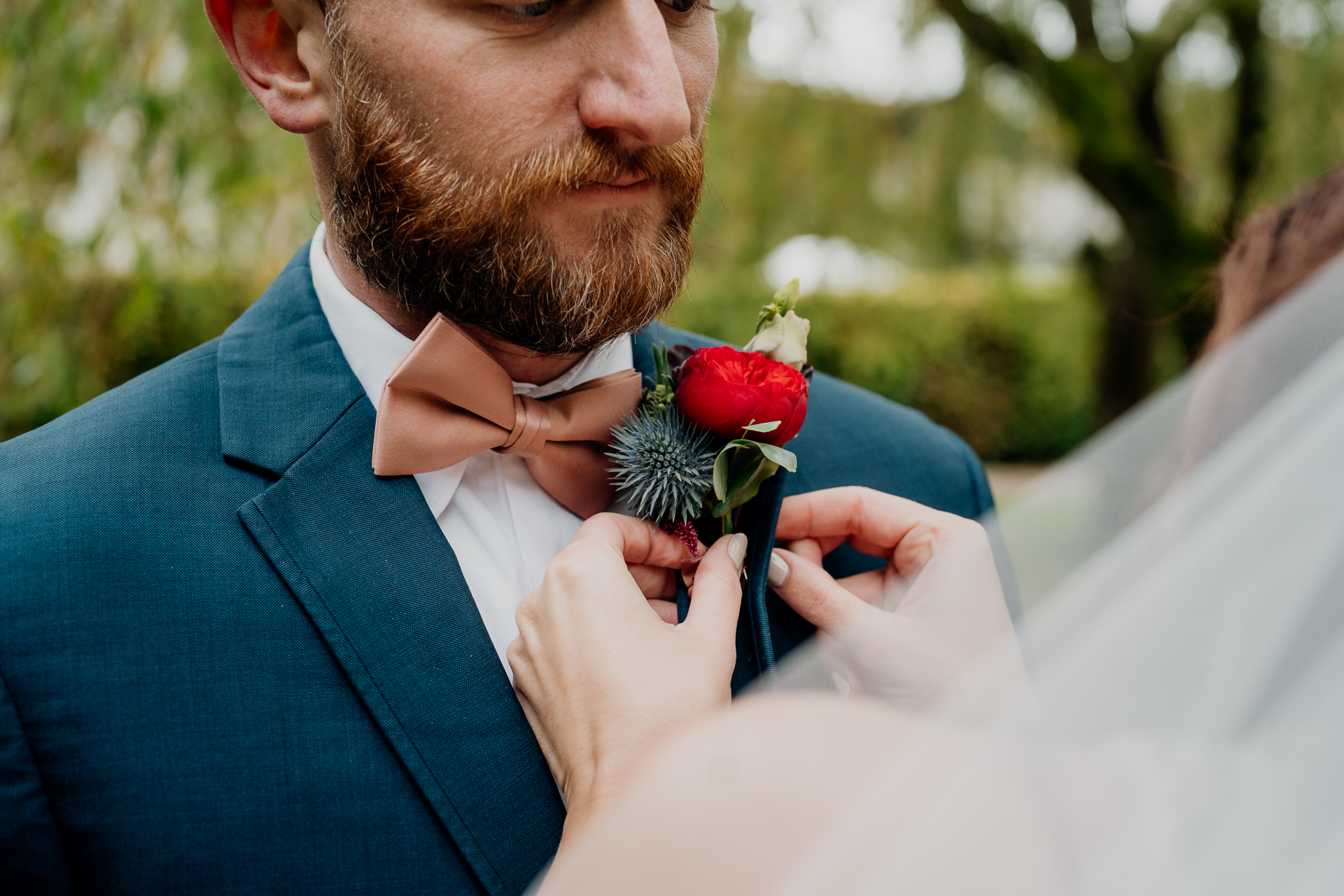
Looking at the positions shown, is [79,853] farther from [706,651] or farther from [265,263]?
[265,263]

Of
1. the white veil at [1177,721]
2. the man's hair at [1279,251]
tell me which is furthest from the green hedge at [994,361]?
the white veil at [1177,721]

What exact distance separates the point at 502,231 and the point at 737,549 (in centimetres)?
52

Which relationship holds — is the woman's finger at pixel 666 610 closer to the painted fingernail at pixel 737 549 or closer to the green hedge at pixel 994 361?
the painted fingernail at pixel 737 549

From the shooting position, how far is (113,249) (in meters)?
3.42

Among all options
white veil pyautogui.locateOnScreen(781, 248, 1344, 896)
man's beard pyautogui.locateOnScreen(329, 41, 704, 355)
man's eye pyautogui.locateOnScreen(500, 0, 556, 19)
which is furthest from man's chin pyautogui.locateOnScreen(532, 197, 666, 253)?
white veil pyautogui.locateOnScreen(781, 248, 1344, 896)

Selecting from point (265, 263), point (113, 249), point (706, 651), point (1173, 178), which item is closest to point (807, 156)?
point (1173, 178)

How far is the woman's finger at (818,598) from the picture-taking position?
4.08ft

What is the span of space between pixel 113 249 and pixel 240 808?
9.64ft

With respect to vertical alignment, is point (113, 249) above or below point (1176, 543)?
below

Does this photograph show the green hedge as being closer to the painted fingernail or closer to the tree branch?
the tree branch

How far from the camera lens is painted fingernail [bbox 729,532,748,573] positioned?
1.24 metres

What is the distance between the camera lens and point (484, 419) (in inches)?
51.8

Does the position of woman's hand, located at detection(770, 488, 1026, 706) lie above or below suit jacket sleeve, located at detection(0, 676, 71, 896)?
above

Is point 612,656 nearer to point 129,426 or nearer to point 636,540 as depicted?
point 636,540
